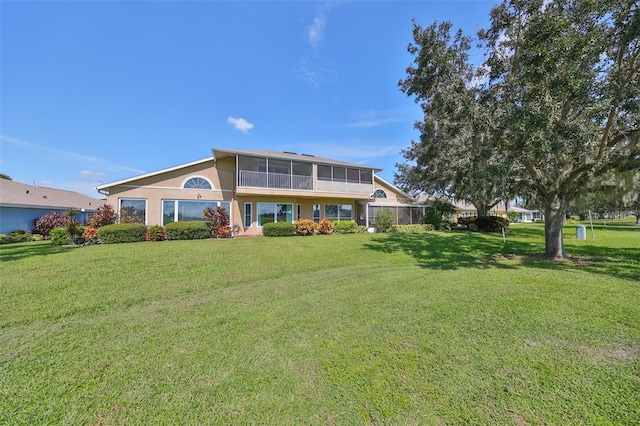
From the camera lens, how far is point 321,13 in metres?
11.5

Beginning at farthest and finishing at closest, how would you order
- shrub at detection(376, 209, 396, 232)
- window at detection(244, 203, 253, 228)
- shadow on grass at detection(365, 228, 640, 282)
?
1. shrub at detection(376, 209, 396, 232)
2. window at detection(244, 203, 253, 228)
3. shadow on grass at detection(365, 228, 640, 282)

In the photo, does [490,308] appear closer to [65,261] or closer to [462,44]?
[462,44]

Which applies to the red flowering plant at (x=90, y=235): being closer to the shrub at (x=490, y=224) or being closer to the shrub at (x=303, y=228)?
the shrub at (x=303, y=228)

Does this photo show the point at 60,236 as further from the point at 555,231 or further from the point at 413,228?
the point at 413,228

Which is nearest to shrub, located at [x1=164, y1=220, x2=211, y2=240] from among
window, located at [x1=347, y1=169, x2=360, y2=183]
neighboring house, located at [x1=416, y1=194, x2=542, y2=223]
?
window, located at [x1=347, y1=169, x2=360, y2=183]

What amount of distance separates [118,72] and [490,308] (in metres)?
16.7

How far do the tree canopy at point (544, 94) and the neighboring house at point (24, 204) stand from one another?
18500 millimetres

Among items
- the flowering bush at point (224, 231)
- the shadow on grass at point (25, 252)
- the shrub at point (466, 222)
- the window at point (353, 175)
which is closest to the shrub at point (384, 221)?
the window at point (353, 175)

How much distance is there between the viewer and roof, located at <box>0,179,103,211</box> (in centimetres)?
1647

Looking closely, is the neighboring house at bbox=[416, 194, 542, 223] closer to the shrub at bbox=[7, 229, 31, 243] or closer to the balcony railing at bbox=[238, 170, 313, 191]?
the balcony railing at bbox=[238, 170, 313, 191]

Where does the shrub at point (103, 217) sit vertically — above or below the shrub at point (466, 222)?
above

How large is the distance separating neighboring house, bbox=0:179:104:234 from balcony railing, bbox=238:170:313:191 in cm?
884

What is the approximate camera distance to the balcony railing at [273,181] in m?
16.2

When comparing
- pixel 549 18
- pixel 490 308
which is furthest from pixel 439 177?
pixel 490 308
